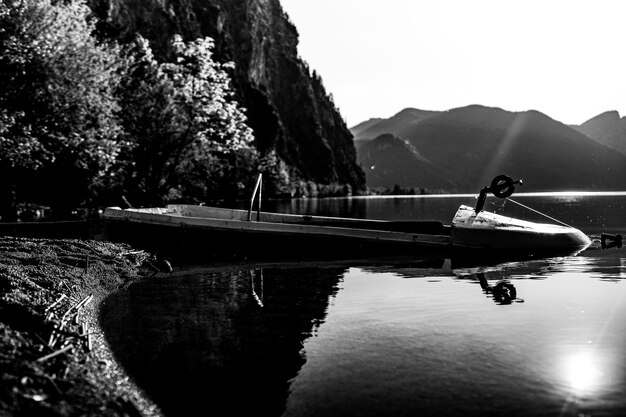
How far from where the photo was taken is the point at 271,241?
2361 cm

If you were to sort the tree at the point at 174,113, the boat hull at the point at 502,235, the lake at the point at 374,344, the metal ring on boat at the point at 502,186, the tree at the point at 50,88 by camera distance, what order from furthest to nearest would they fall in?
the tree at the point at 174,113
the tree at the point at 50,88
the metal ring on boat at the point at 502,186
the boat hull at the point at 502,235
the lake at the point at 374,344

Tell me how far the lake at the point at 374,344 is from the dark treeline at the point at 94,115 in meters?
25.3

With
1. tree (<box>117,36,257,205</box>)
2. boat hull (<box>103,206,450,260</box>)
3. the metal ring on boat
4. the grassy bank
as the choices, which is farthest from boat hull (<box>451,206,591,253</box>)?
tree (<box>117,36,257,205</box>)

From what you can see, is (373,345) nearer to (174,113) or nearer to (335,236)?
(335,236)

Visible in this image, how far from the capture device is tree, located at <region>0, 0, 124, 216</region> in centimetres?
3362

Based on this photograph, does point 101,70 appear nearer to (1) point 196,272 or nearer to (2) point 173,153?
(2) point 173,153

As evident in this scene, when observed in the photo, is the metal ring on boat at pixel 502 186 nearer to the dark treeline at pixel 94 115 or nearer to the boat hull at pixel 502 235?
the boat hull at pixel 502 235

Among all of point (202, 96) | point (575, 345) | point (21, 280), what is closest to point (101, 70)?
point (202, 96)

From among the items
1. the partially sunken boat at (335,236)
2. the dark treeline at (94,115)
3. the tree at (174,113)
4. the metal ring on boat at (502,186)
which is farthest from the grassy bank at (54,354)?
the tree at (174,113)

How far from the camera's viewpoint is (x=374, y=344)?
9.89m

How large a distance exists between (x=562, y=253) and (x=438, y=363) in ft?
63.0

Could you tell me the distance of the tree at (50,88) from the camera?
33.6 metres

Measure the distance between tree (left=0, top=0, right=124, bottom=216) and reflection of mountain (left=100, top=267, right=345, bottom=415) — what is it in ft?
78.4

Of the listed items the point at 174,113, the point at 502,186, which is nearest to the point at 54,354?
the point at 502,186
